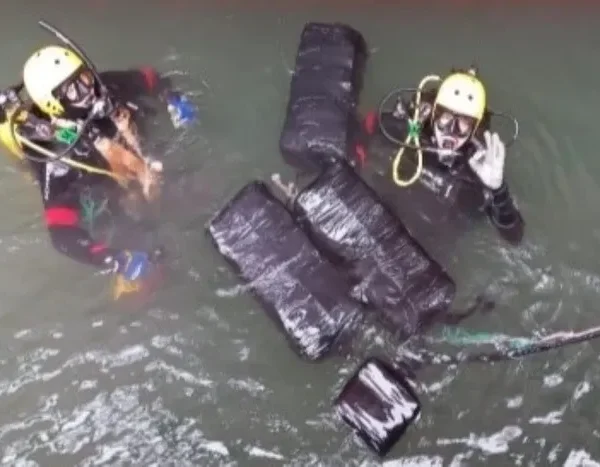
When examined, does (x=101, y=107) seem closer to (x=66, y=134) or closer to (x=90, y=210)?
(x=66, y=134)

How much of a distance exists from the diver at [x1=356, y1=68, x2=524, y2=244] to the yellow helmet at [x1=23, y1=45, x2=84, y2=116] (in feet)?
4.86

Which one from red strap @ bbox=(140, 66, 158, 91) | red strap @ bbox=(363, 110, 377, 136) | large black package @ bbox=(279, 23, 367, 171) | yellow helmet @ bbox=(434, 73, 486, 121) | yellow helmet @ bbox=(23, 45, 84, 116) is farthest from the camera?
red strap @ bbox=(140, 66, 158, 91)

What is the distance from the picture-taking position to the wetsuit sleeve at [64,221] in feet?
15.0

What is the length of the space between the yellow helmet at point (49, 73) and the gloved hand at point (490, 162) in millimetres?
1973

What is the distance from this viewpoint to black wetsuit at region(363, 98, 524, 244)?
14.6 feet

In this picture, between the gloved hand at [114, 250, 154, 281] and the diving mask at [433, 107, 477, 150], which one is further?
the gloved hand at [114, 250, 154, 281]

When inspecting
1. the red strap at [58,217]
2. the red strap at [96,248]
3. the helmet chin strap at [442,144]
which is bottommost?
the helmet chin strap at [442,144]

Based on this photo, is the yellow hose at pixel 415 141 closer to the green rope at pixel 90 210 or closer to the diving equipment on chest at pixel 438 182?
the diving equipment on chest at pixel 438 182

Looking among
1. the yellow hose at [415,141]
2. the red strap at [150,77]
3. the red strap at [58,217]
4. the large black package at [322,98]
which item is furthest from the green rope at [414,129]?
the red strap at [58,217]

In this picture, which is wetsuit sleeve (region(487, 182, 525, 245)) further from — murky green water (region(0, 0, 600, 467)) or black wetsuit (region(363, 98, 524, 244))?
murky green water (region(0, 0, 600, 467))

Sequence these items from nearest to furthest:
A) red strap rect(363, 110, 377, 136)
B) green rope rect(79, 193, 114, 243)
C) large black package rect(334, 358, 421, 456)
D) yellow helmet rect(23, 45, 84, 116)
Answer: large black package rect(334, 358, 421, 456), yellow helmet rect(23, 45, 84, 116), red strap rect(363, 110, 377, 136), green rope rect(79, 193, 114, 243)

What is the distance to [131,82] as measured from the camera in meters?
4.91

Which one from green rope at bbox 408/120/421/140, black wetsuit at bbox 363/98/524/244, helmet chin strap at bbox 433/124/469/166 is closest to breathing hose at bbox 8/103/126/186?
black wetsuit at bbox 363/98/524/244

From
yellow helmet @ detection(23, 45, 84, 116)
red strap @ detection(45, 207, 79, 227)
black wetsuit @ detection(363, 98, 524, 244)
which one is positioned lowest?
black wetsuit @ detection(363, 98, 524, 244)
